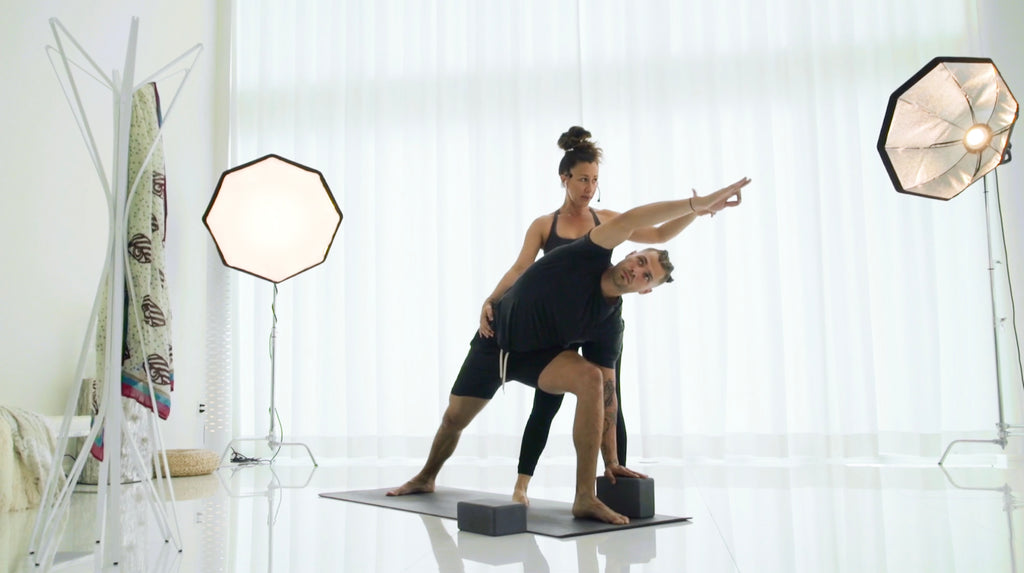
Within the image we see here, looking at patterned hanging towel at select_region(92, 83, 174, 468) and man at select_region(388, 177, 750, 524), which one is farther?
man at select_region(388, 177, 750, 524)

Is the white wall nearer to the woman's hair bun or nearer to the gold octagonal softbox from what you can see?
the woman's hair bun

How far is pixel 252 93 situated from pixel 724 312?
2.93m

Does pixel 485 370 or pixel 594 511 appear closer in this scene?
pixel 594 511

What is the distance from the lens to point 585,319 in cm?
229

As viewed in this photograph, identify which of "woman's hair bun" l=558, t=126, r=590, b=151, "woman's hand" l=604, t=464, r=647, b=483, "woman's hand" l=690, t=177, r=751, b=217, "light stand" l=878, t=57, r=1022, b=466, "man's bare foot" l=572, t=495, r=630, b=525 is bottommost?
"man's bare foot" l=572, t=495, r=630, b=525

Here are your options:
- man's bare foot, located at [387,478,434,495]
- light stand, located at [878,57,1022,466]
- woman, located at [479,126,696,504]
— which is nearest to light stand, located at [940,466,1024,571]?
light stand, located at [878,57,1022,466]

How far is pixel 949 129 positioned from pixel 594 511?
240cm

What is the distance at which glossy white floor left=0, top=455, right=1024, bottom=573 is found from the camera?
1.71m

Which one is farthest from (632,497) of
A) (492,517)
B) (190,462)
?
(190,462)

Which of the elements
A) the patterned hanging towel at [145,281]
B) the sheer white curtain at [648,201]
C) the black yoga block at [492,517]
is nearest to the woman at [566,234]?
the black yoga block at [492,517]

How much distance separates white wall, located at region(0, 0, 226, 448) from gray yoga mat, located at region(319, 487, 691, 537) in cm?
139

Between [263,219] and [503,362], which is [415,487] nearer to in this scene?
[503,362]

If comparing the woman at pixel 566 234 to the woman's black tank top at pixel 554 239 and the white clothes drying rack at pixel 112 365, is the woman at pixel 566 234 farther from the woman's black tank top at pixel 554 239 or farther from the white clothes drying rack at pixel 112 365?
the white clothes drying rack at pixel 112 365

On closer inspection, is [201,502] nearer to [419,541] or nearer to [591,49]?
[419,541]
